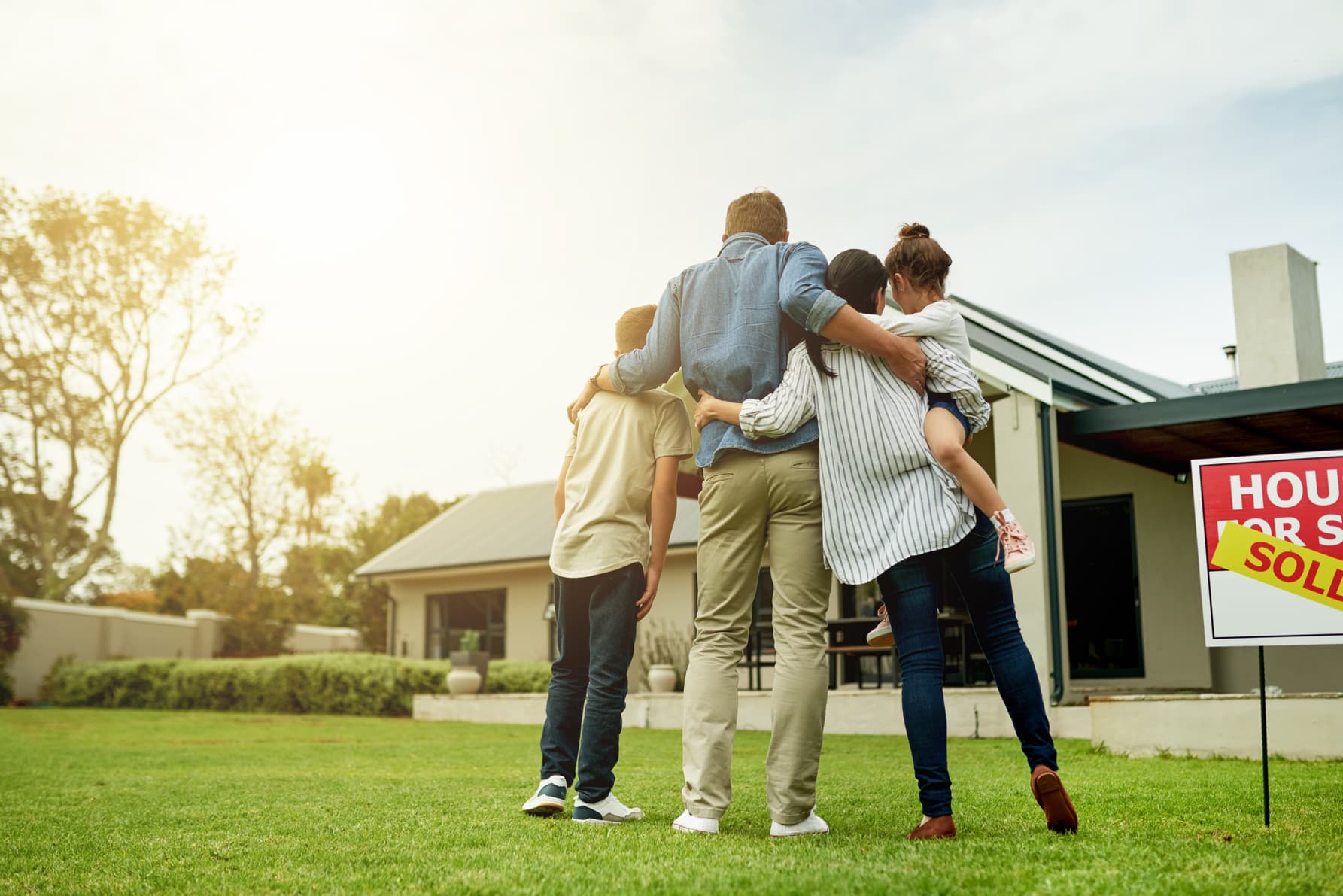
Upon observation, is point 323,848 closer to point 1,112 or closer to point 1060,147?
point 1060,147

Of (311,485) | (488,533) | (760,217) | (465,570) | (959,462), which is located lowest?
(959,462)

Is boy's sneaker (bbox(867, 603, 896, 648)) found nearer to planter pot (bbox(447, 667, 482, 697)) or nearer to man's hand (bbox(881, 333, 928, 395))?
man's hand (bbox(881, 333, 928, 395))

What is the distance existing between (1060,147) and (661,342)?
359 inches

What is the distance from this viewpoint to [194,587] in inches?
1192

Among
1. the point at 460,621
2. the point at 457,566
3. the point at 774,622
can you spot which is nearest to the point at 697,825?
the point at 774,622

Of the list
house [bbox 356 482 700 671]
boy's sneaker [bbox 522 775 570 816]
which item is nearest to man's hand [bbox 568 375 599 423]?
boy's sneaker [bbox 522 775 570 816]

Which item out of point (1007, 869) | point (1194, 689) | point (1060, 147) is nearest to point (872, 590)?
point (1194, 689)

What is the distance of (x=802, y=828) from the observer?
304cm

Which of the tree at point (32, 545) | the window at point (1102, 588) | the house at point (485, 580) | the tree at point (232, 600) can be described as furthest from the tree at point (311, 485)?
the window at point (1102, 588)

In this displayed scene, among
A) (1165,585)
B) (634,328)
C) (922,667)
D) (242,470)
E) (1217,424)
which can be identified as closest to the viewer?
(922,667)

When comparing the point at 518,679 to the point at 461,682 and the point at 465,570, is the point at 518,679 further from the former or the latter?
the point at 465,570

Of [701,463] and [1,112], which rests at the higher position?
[1,112]

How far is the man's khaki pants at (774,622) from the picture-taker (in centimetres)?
305

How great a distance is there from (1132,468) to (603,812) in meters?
9.64
